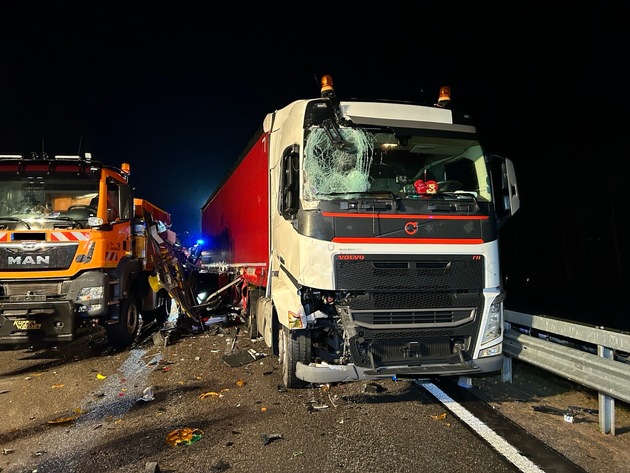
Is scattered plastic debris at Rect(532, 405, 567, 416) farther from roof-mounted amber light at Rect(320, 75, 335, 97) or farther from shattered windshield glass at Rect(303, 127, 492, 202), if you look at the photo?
roof-mounted amber light at Rect(320, 75, 335, 97)

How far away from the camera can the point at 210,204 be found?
44.3 ft

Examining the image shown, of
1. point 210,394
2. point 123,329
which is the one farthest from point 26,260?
point 210,394

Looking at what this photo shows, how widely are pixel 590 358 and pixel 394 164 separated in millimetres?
2554

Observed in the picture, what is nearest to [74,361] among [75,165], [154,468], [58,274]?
[58,274]

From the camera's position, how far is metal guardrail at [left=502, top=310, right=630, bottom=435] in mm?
3375

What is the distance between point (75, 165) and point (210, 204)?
6761mm

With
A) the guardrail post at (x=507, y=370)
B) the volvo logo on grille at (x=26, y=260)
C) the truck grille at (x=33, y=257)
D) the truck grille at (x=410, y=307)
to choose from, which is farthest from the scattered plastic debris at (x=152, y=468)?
the volvo logo on grille at (x=26, y=260)

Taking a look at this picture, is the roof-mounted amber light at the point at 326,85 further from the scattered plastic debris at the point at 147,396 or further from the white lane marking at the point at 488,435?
the scattered plastic debris at the point at 147,396

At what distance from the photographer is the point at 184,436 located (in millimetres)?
3682

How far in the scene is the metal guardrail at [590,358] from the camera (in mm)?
3375

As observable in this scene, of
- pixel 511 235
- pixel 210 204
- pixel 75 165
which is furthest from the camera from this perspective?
pixel 511 235

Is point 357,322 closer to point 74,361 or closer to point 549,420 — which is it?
point 549,420

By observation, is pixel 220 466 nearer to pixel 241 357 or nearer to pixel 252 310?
pixel 241 357

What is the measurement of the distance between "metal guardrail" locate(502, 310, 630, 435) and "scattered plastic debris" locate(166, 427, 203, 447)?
3.34 m
